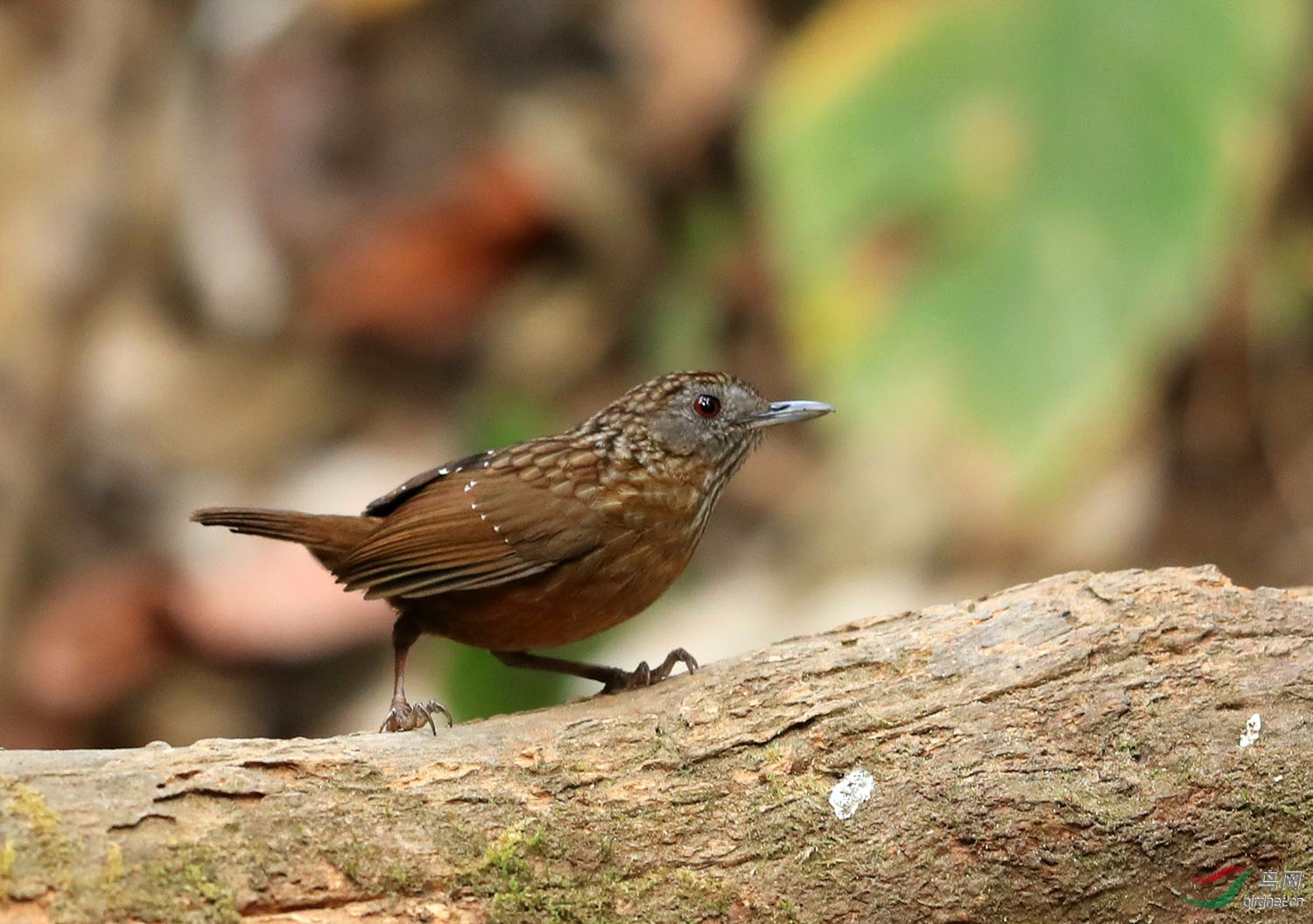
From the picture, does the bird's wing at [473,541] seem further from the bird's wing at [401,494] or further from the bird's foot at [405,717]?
the bird's foot at [405,717]

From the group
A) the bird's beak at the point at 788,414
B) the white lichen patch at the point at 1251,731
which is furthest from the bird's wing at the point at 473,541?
the white lichen patch at the point at 1251,731

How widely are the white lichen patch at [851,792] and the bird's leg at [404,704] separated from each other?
3.31 ft

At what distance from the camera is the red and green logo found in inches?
104

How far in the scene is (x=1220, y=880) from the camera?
2648 mm

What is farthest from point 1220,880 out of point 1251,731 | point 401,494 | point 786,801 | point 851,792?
point 401,494

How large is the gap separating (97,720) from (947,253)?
3821 mm

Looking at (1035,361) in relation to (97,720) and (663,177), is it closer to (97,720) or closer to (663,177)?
(663,177)

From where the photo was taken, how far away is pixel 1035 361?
4.34 m

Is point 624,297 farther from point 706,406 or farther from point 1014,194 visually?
point 706,406

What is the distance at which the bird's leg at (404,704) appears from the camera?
3471mm

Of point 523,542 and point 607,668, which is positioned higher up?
point 523,542

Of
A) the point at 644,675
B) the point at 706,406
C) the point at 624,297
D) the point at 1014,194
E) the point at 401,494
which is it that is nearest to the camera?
the point at 644,675

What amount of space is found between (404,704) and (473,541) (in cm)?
40

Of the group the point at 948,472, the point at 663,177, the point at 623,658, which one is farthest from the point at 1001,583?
the point at 663,177
